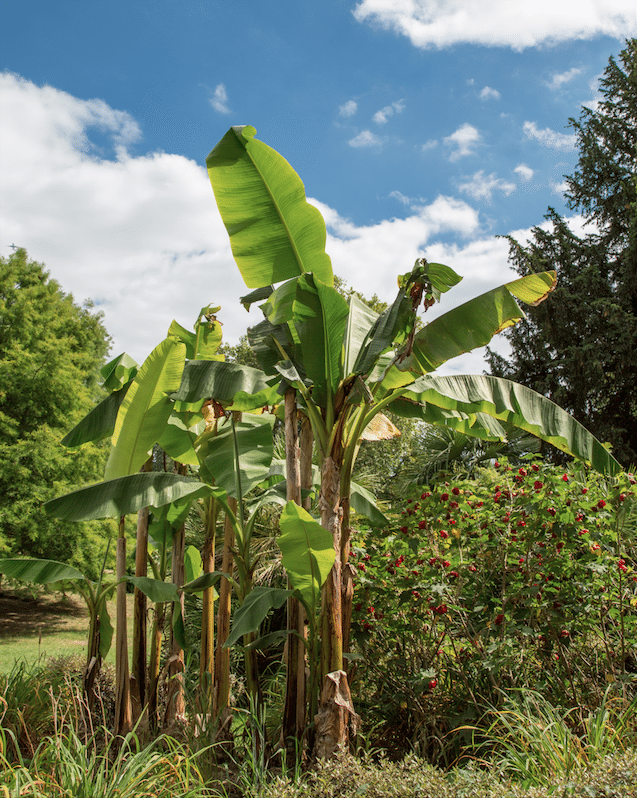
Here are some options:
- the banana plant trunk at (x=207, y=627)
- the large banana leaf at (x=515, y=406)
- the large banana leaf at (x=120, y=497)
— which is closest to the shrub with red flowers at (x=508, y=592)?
the large banana leaf at (x=515, y=406)

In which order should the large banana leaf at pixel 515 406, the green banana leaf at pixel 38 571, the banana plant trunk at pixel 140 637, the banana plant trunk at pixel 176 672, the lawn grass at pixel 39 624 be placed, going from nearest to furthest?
the large banana leaf at pixel 515 406, the green banana leaf at pixel 38 571, the banana plant trunk at pixel 140 637, the banana plant trunk at pixel 176 672, the lawn grass at pixel 39 624

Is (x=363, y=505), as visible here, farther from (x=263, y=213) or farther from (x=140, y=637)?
(x=263, y=213)

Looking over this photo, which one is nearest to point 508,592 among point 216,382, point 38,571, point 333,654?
point 333,654

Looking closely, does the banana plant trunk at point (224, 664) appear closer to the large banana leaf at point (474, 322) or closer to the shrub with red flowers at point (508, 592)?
the shrub with red flowers at point (508, 592)

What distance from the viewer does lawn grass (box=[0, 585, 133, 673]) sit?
12224 millimetres

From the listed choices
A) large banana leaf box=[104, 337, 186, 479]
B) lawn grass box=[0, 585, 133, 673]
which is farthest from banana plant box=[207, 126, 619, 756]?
lawn grass box=[0, 585, 133, 673]

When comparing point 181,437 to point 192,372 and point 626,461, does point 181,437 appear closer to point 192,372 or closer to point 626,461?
point 192,372

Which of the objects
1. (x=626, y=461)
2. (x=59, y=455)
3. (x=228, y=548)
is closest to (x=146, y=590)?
(x=228, y=548)

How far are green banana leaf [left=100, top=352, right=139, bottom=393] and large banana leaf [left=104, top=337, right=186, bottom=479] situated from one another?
2.20ft

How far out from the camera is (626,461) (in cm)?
1664

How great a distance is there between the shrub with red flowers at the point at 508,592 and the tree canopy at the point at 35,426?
11007 millimetres

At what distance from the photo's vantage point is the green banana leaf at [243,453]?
494 centimetres

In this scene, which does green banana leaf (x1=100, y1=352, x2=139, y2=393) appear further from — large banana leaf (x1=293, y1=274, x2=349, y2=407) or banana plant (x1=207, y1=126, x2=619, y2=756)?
large banana leaf (x1=293, y1=274, x2=349, y2=407)

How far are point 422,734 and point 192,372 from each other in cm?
345
